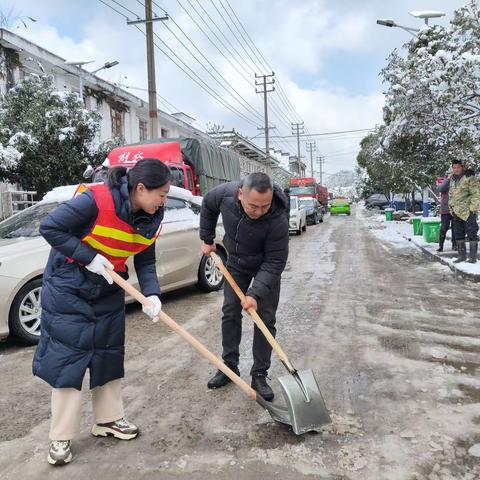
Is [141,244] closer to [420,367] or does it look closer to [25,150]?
[420,367]

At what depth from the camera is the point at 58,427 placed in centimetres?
272

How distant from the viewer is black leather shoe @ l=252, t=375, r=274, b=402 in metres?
3.51

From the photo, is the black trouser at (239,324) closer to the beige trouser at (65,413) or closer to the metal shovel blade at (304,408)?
the metal shovel blade at (304,408)

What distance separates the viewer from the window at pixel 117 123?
23.6m

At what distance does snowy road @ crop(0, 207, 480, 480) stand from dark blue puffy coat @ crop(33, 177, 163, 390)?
0.56 metres

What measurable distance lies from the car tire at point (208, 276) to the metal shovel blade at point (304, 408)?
4157 mm

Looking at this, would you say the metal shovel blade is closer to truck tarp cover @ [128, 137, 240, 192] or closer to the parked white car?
the parked white car

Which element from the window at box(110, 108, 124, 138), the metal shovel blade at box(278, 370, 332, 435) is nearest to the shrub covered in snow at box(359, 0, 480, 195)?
the metal shovel blade at box(278, 370, 332, 435)

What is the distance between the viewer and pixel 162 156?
456 inches

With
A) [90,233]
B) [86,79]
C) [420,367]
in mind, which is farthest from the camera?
[86,79]

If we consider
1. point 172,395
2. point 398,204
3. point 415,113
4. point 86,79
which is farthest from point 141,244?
point 398,204

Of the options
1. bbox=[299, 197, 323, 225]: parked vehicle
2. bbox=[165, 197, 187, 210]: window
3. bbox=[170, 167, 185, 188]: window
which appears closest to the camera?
bbox=[165, 197, 187, 210]: window

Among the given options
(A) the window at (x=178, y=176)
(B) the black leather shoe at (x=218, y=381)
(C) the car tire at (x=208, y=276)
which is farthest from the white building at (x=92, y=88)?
(B) the black leather shoe at (x=218, y=381)

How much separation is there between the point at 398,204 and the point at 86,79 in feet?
77.0
